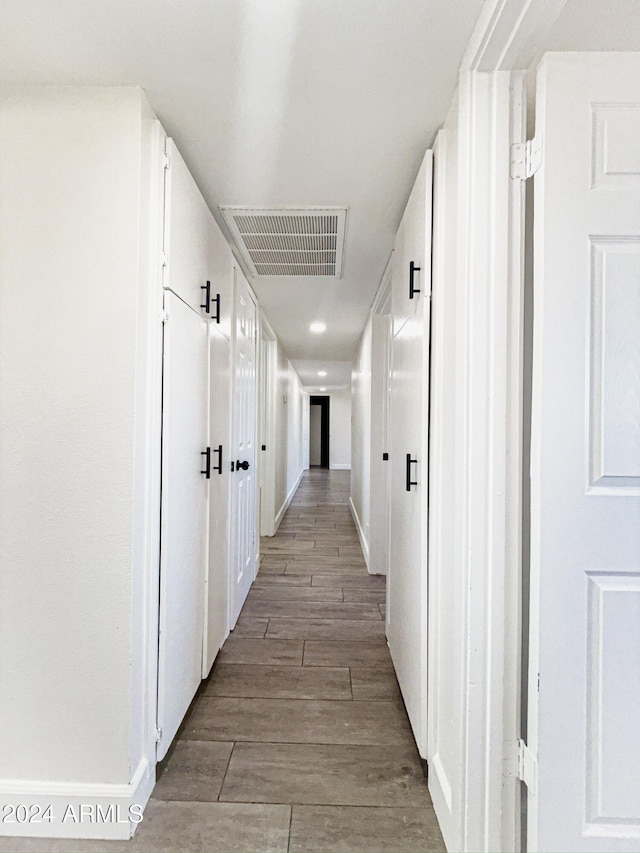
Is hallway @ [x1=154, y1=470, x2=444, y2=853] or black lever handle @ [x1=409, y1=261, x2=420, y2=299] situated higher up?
black lever handle @ [x1=409, y1=261, x2=420, y2=299]

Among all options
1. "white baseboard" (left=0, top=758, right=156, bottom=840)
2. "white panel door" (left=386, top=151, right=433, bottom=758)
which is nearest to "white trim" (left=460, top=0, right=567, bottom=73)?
"white panel door" (left=386, top=151, right=433, bottom=758)

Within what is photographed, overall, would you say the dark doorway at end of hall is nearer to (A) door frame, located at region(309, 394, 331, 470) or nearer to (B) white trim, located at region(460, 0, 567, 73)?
(A) door frame, located at region(309, 394, 331, 470)

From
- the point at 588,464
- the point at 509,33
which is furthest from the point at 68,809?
the point at 509,33

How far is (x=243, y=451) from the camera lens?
2.93 m

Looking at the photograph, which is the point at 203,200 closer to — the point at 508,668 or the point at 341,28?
the point at 341,28

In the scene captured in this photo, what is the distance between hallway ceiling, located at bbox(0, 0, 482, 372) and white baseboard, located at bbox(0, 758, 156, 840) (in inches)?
82.8

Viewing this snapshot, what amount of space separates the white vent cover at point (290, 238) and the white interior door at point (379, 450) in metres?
0.87

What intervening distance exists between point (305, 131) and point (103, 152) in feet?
2.19

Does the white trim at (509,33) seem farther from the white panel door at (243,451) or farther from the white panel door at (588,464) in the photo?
the white panel door at (243,451)

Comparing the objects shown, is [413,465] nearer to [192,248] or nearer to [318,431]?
[192,248]

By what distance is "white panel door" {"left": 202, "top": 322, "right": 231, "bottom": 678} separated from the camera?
81.3 inches

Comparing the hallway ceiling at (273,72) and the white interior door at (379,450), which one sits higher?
the hallway ceiling at (273,72)

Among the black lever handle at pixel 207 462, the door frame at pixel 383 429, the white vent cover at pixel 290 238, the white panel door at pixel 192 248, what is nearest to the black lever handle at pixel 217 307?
the white panel door at pixel 192 248

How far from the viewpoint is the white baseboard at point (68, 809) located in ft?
4.30
